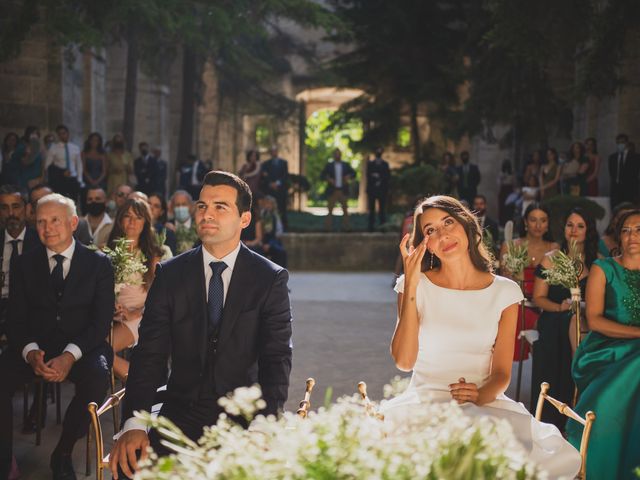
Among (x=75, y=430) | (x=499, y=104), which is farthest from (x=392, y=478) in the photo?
(x=499, y=104)

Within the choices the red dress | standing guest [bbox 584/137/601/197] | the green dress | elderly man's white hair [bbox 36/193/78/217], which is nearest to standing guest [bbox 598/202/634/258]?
the red dress

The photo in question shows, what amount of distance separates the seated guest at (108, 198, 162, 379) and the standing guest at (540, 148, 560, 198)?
9264 mm

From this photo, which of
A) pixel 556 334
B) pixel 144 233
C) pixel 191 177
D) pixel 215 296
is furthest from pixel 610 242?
pixel 191 177

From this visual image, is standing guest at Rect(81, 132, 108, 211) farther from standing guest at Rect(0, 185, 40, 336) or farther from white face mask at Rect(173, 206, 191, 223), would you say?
standing guest at Rect(0, 185, 40, 336)

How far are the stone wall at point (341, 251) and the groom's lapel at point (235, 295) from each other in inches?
497

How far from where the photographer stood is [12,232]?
643cm

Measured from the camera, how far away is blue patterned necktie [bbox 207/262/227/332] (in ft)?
11.8

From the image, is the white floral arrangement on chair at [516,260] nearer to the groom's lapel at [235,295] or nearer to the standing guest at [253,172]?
the groom's lapel at [235,295]

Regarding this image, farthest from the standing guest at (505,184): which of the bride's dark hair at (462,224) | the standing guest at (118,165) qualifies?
the bride's dark hair at (462,224)

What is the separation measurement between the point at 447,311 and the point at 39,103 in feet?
41.4

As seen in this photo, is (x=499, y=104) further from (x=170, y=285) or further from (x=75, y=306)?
(x=170, y=285)

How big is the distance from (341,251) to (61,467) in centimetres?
1201

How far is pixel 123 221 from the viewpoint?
641 centimetres

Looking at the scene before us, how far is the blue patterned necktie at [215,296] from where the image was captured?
3.59 meters
